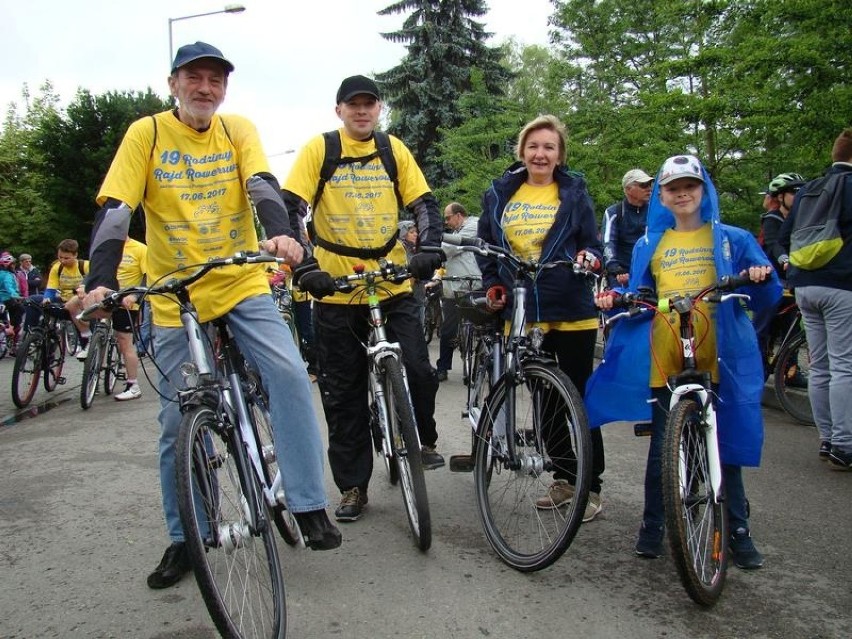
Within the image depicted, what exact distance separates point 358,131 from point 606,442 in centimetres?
340

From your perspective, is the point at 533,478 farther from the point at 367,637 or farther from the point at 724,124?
the point at 724,124

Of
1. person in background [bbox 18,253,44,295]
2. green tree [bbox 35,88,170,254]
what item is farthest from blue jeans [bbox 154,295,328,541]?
green tree [bbox 35,88,170,254]

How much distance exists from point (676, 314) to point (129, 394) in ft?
23.9

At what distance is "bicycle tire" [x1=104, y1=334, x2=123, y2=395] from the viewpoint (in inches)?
364

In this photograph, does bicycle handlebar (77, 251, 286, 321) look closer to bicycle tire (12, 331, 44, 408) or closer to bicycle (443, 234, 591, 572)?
bicycle (443, 234, 591, 572)

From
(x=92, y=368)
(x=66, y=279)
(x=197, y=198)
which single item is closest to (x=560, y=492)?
(x=197, y=198)

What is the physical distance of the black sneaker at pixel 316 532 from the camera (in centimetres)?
347

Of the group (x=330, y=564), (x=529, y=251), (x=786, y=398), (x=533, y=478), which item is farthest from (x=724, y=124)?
(x=330, y=564)

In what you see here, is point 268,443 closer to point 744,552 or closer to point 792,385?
point 744,552

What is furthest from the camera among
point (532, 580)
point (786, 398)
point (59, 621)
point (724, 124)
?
point (724, 124)

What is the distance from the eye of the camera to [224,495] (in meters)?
2.92

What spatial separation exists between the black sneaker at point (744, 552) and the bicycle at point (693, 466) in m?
0.26

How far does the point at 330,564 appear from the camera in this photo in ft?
12.5

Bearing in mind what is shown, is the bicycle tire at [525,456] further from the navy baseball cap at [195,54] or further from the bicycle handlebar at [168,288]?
the navy baseball cap at [195,54]
